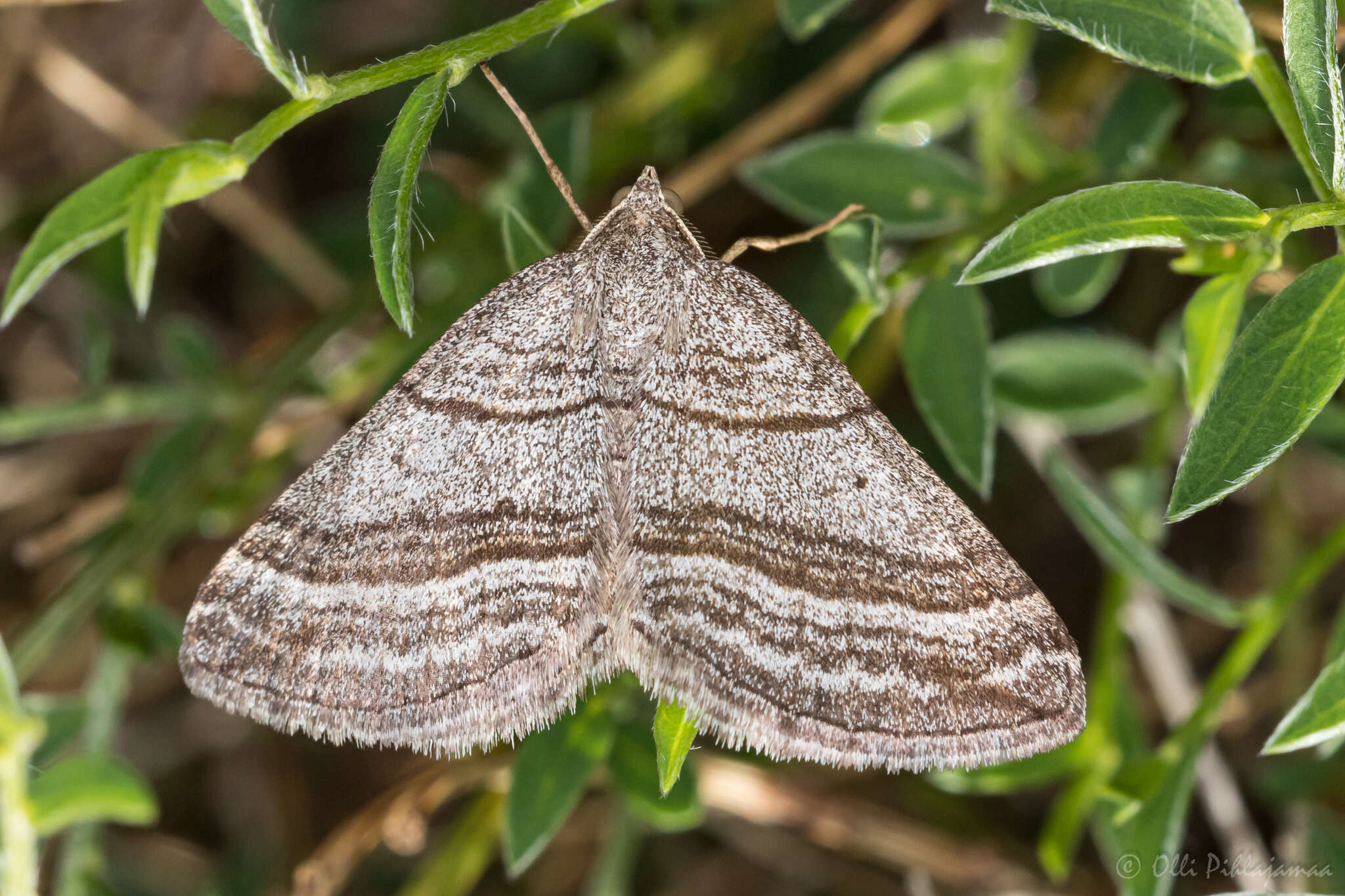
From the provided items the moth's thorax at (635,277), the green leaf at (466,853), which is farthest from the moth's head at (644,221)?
the green leaf at (466,853)

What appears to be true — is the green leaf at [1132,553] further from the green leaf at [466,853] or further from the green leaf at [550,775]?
the green leaf at [466,853]

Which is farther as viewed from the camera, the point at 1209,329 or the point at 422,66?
the point at 1209,329

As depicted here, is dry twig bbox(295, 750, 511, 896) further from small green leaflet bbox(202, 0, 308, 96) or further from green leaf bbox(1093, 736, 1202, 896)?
small green leaflet bbox(202, 0, 308, 96)

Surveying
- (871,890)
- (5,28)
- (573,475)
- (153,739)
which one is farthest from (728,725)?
(5,28)

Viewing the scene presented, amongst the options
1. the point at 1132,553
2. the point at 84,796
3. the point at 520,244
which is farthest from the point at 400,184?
the point at 1132,553

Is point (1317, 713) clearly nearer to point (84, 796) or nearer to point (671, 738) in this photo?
point (671, 738)

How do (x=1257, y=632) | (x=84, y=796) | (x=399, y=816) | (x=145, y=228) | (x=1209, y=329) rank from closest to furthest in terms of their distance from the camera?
(x=145, y=228), (x=84, y=796), (x=1209, y=329), (x=1257, y=632), (x=399, y=816)
